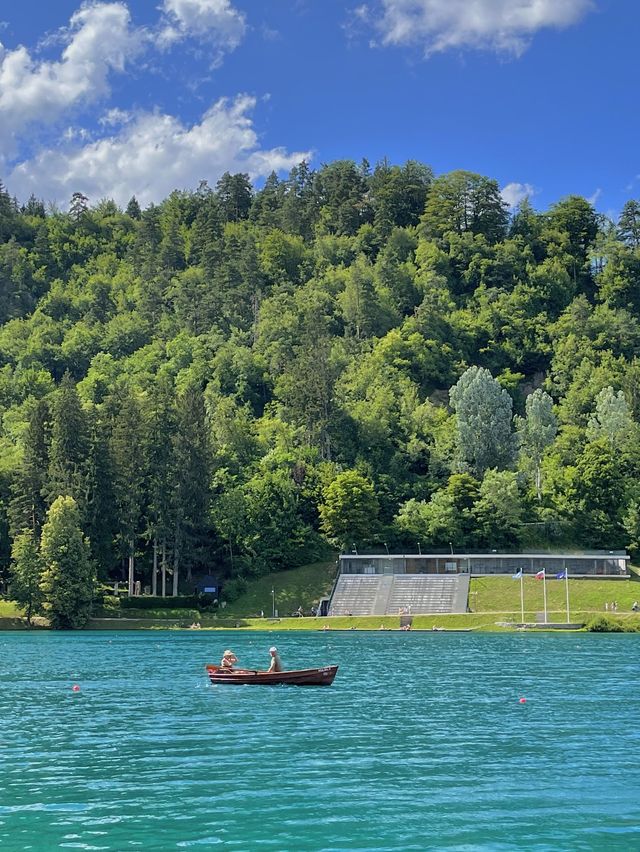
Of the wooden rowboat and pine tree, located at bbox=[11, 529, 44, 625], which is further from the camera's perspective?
pine tree, located at bbox=[11, 529, 44, 625]

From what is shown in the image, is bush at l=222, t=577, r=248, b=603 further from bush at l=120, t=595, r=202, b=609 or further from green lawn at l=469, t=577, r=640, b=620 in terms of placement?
green lawn at l=469, t=577, r=640, b=620

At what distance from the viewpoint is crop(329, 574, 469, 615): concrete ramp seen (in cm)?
11244

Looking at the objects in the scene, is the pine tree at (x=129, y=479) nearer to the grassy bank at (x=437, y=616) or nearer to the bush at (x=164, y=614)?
the bush at (x=164, y=614)

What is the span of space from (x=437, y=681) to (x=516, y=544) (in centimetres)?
7569

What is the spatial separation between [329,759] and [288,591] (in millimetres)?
86078

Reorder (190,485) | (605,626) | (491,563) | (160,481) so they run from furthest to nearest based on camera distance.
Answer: (190,485), (160,481), (491,563), (605,626)

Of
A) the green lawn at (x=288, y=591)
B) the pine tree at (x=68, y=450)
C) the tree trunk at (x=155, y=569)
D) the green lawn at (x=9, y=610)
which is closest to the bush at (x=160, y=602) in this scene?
the green lawn at (x=288, y=591)

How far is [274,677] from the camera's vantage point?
53.8 meters

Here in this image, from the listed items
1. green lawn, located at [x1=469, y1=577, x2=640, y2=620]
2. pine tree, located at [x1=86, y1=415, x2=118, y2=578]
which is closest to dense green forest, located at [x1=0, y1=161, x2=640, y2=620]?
pine tree, located at [x1=86, y1=415, x2=118, y2=578]

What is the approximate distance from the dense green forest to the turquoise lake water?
58.6 m

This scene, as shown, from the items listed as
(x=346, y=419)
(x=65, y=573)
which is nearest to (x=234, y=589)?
(x=65, y=573)

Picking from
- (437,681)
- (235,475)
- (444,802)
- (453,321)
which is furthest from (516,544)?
(444,802)

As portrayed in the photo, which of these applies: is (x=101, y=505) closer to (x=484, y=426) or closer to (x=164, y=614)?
(x=164, y=614)

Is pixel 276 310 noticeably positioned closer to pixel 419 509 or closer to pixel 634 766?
pixel 419 509
